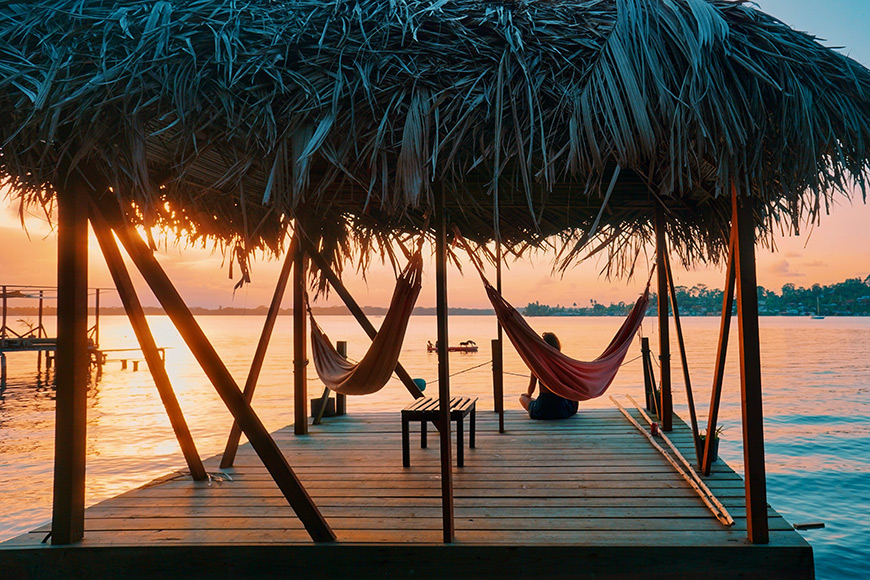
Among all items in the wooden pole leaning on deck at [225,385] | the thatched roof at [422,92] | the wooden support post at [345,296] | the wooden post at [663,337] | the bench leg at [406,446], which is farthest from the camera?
the wooden support post at [345,296]

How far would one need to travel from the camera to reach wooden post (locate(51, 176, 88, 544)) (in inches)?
88.3

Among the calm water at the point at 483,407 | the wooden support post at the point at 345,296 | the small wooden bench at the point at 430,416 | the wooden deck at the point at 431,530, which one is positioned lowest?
the calm water at the point at 483,407

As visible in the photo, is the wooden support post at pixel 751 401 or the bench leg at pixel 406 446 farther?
the bench leg at pixel 406 446

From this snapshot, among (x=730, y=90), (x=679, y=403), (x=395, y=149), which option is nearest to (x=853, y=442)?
(x=679, y=403)

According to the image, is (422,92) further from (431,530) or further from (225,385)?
(431,530)

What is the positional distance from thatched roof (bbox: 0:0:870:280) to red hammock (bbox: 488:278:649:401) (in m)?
1.18

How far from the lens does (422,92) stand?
220cm

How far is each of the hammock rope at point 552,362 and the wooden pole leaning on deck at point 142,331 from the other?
1718mm

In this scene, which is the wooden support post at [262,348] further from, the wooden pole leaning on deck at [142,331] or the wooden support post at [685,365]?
the wooden support post at [685,365]

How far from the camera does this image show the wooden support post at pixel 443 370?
223 cm

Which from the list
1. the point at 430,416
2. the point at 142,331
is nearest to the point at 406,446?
the point at 430,416

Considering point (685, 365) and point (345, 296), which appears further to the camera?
point (345, 296)

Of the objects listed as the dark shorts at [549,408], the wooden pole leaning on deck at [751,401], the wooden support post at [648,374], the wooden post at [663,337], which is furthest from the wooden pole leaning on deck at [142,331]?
the wooden support post at [648,374]

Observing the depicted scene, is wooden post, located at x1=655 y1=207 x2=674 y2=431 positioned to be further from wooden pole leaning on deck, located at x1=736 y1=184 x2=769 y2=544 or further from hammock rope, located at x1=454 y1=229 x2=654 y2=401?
wooden pole leaning on deck, located at x1=736 y1=184 x2=769 y2=544
